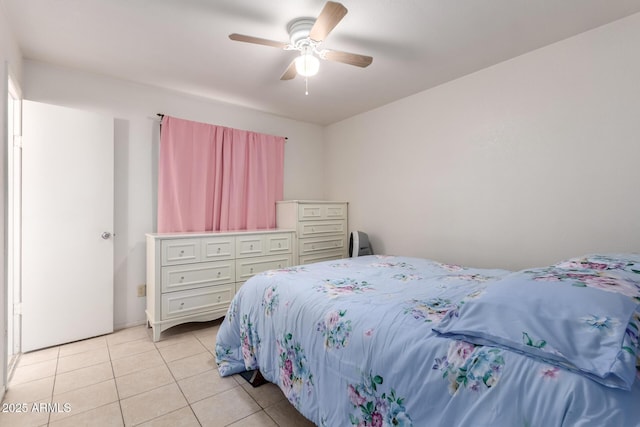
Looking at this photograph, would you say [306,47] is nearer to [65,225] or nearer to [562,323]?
[562,323]

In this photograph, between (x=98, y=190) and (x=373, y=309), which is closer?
(x=373, y=309)

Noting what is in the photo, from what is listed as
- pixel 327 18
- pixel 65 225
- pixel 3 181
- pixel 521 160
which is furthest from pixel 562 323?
pixel 65 225

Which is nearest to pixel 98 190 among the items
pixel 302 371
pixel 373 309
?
pixel 302 371

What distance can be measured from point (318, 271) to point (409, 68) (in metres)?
1.95

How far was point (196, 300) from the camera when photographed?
2797 millimetres

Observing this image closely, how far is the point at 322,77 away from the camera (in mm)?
2785

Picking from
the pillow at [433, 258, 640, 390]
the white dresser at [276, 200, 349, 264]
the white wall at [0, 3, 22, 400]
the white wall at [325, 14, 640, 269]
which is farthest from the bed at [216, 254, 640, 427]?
the white dresser at [276, 200, 349, 264]

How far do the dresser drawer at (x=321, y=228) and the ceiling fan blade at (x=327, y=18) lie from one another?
2.15m

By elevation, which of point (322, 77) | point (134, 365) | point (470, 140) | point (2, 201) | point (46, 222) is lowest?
point (134, 365)

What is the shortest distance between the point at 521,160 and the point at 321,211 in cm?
213

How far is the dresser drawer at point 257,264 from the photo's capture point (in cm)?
304

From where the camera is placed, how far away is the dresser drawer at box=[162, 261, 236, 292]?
8.73 ft

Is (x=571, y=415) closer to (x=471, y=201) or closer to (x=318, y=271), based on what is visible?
(x=318, y=271)

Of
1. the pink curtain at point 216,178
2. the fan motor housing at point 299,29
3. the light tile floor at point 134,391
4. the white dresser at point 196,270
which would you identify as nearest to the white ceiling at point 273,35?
the fan motor housing at point 299,29
